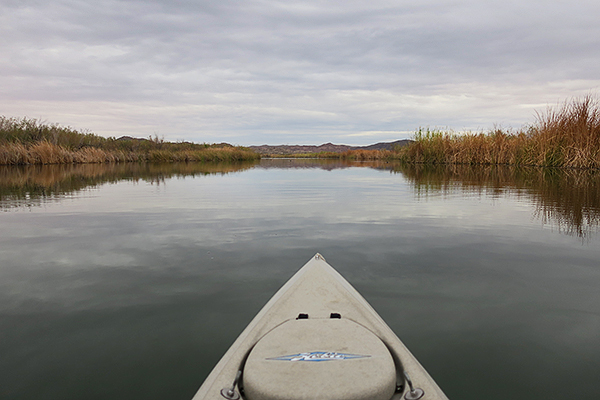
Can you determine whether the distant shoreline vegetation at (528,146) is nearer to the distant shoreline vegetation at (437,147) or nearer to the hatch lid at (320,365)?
the distant shoreline vegetation at (437,147)

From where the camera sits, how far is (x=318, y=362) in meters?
1.42

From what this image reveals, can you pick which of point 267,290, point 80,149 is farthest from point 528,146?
point 80,149

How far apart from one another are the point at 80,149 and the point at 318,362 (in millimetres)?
26583

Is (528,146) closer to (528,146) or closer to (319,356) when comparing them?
(528,146)

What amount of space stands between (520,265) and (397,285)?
1.39 metres

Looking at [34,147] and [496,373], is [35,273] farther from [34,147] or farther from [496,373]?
[34,147]

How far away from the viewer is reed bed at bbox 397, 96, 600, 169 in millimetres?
13203

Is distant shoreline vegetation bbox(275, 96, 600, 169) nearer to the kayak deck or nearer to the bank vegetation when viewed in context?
the bank vegetation

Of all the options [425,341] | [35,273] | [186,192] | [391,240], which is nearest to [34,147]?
[186,192]

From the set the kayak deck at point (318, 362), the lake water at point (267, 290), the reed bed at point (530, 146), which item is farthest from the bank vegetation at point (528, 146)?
the kayak deck at point (318, 362)

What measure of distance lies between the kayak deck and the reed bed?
15572 mm

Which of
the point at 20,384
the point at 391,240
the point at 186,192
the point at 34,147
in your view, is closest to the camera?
the point at 20,384

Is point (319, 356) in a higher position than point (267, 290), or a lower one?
higher

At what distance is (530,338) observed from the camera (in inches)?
82.2
